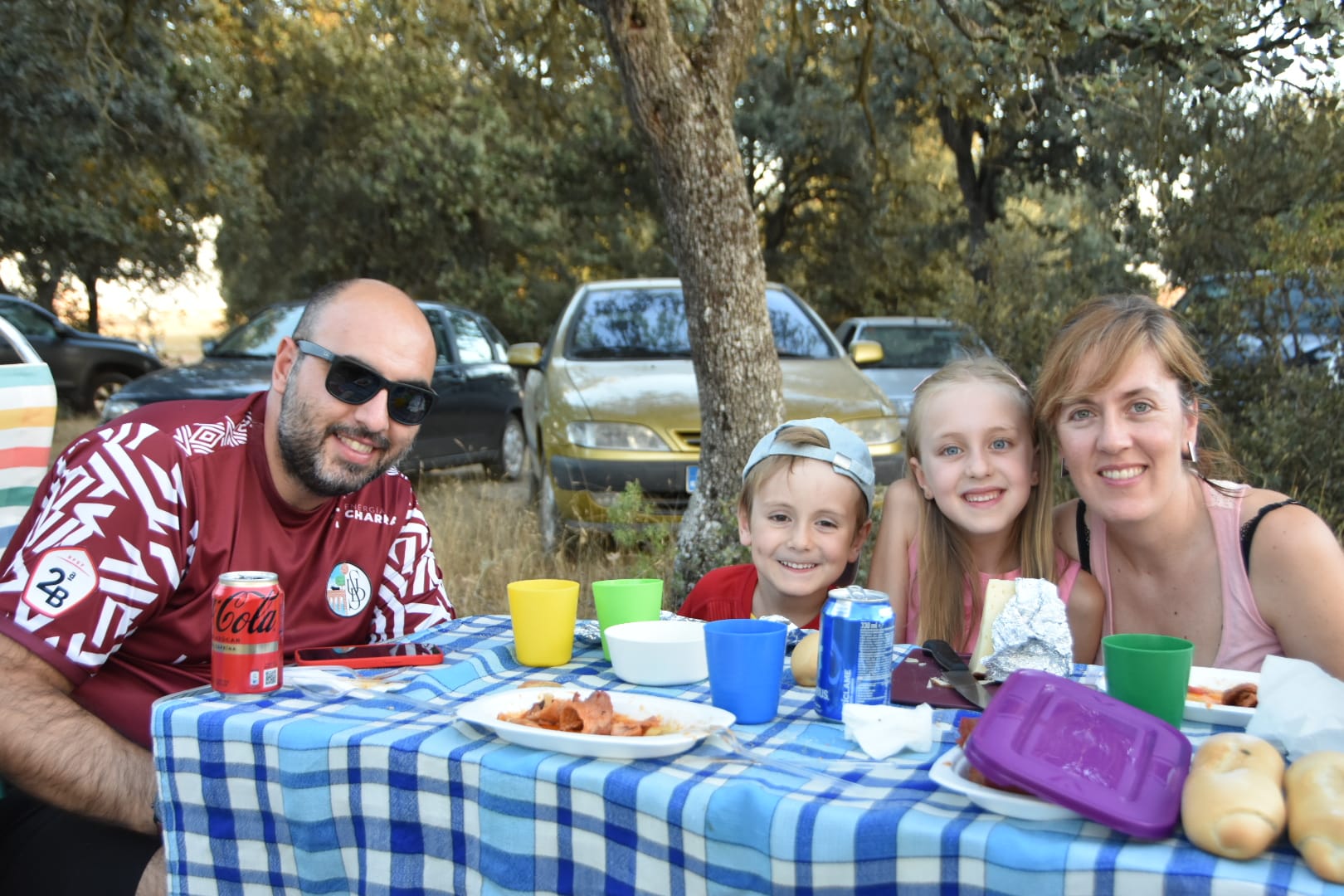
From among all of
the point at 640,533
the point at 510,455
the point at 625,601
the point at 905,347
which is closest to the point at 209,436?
the point at 625,601

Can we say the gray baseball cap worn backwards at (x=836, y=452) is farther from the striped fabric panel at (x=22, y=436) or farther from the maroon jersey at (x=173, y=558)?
the striped fabric panel at (x=22, y=436)

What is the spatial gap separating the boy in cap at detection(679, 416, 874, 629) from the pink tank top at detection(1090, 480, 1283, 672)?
2.63ft

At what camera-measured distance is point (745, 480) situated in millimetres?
2799

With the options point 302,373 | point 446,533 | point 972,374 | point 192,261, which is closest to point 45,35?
point 446,533

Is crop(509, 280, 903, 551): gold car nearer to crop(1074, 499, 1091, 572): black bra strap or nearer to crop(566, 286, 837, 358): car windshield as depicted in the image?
crop(566, 286, 837, 358): car windshield

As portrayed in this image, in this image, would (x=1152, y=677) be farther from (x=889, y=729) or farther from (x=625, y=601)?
(x=625, y=601)

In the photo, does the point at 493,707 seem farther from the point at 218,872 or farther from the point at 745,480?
the point at 745,480

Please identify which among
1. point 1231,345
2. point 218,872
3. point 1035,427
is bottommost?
point 218,872

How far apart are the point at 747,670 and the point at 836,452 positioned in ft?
3.42

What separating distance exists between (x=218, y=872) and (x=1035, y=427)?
1962 millimetres

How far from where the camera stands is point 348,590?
2.49 metres

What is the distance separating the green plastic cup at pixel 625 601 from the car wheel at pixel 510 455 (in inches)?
324

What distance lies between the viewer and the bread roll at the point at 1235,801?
3.84ft

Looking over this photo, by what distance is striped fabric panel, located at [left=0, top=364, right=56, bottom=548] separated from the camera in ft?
8.79
